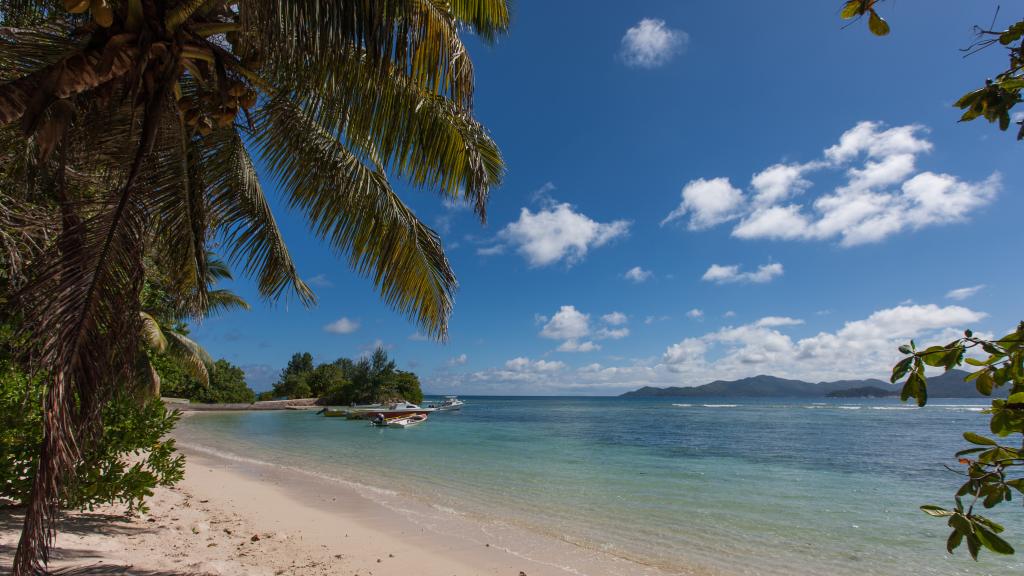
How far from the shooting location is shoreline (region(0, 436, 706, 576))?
4.76m

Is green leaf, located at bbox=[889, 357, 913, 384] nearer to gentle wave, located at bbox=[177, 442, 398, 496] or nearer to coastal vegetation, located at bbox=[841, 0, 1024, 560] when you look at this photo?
coastal vegetation, located at bbox=[841, 0, 1024, 560]

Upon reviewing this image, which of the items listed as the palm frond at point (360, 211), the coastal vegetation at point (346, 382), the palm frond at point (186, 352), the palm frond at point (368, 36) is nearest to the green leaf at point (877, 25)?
the palm frond at point (368, 36)

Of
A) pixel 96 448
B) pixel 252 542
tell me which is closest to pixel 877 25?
pixel 96 448

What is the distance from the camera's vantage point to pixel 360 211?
4.80 m

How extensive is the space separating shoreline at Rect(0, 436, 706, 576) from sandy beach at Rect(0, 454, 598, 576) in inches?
0.5

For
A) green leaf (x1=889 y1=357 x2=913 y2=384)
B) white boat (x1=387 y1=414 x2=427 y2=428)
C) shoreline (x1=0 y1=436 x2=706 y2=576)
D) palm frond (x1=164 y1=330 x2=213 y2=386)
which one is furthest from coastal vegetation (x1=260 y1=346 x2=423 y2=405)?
green leaf (x1=889 y1=357 x2=913 y2=384)

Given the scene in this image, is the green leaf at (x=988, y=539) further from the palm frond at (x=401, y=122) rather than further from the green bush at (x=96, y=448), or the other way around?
the green bush at (x=96, y=448)

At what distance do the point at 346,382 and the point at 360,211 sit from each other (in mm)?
52620

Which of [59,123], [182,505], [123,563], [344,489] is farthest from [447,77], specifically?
[344,489]

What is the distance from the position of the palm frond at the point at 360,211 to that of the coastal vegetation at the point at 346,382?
47.8 meters

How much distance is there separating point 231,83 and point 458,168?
1.76 metres

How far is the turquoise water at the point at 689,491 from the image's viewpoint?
6.96m

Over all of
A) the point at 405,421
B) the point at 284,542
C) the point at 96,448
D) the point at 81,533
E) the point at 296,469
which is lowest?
the point at 405,421

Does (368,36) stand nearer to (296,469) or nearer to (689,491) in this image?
(689,491)
